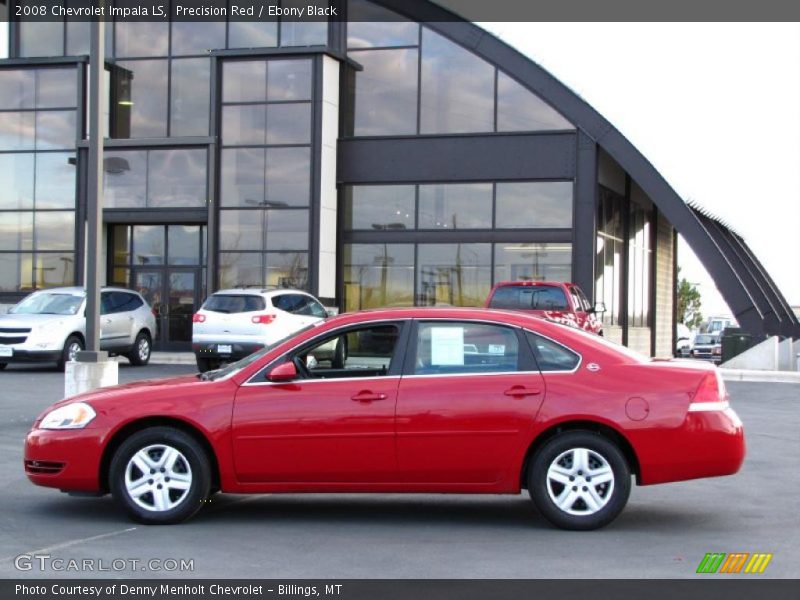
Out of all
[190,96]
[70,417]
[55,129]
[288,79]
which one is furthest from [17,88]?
[70,417]

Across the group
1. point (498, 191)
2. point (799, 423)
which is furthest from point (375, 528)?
point (498, 191)

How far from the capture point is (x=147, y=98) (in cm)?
3033

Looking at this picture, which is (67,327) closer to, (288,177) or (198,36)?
(288,177)

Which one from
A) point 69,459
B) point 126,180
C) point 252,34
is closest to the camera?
point 69,459

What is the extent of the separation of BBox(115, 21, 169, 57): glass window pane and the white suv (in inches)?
449

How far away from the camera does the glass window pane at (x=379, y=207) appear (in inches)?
1113

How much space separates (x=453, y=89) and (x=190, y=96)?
721 centimetres

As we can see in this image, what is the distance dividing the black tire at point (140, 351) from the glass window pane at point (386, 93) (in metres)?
7.88

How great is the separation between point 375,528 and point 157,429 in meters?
1.65

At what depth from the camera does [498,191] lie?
27.7 m

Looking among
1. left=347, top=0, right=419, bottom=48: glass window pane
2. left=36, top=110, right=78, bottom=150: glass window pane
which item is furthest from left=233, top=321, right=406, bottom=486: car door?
left=36, top=110, right=78, bottom=150: glass window pane

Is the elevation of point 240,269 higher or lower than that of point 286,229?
lower

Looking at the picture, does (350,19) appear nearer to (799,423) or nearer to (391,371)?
(799,423)

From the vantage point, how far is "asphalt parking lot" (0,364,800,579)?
6.55 m
